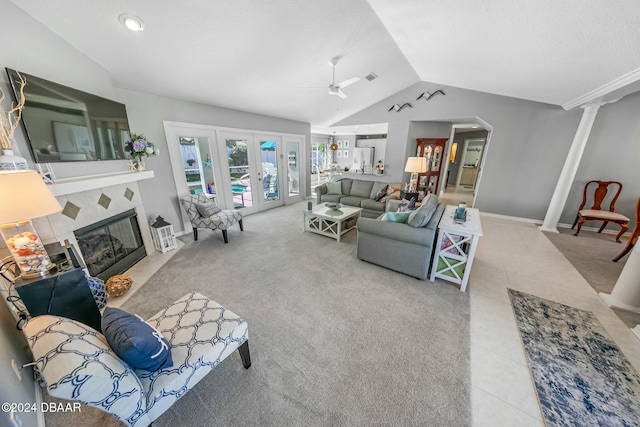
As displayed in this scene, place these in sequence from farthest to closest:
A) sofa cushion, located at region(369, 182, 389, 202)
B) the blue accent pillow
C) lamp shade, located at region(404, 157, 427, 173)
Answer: sofa cushion, located at region(369, 182, 389, 202)
lamp shade, located at region(404, 157, 427, 173)
the blue accent pillow

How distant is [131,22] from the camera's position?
1.87 m

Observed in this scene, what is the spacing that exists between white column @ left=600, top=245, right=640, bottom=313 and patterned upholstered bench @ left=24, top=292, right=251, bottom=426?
364 cm

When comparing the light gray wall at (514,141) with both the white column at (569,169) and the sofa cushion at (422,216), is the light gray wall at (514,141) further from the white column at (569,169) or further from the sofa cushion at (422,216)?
the sofa cushion at (422,216)

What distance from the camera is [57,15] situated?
5.76 feet

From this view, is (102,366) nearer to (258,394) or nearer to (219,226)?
(258,394)

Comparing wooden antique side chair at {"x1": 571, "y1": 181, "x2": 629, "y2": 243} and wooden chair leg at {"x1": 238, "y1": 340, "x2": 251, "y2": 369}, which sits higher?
wooden antique side chair at {"x1": 571, "y1": 181, "x2": 629, "y2": 243}

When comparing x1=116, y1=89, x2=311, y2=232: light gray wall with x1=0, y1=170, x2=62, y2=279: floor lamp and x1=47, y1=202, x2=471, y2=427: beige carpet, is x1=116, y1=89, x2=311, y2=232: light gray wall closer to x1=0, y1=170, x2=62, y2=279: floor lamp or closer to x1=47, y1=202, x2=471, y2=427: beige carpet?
x1=47, y1=202, x2=471, y2=427: beige carpet

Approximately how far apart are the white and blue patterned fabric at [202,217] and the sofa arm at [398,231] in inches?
87.5

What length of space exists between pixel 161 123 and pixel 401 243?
4.09 meters

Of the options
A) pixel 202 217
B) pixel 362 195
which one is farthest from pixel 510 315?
pixel 202 217

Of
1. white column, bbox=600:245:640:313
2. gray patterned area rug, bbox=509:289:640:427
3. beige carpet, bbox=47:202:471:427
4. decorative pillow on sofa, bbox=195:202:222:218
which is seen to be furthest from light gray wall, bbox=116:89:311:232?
white column, bbox=600:245:640:313

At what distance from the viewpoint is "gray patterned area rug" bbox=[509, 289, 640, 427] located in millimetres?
1275

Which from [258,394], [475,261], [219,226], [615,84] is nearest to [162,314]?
[258,394]

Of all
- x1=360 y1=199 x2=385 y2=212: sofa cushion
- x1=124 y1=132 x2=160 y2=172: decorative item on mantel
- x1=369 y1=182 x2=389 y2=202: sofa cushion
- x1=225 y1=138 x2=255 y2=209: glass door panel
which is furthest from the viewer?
x1=369 y1=182 x2=389 y2=202: sofa cushion
